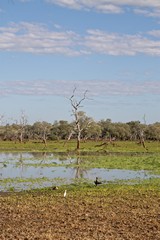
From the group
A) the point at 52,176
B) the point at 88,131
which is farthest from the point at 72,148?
the point at 88,131

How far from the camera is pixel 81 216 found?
1608 cm

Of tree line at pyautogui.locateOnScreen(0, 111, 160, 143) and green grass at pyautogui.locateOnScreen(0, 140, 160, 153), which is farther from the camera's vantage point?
tree line at pyautogui.locateOnScreen(0, 111, 160, 143)

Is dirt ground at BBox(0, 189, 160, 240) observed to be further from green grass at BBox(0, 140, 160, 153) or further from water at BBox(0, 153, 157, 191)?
green grass at BBox(0, 140, 160, 153)

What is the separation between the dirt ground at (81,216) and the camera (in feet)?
44.3

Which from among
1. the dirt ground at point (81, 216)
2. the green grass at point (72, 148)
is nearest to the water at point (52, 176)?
the dirt ground at point (81, 216)

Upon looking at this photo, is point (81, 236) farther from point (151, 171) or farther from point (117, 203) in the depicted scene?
point (151, 171)

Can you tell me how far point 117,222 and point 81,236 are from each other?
232 centimetres

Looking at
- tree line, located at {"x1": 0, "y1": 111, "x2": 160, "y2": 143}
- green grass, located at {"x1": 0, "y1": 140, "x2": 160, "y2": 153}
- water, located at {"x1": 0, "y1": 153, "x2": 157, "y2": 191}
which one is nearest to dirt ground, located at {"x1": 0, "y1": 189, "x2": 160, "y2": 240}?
water, located at {"x1": 0, "y1": 153, "x2": 157, "y2": 191}

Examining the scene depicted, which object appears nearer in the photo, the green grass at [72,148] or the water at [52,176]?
the water at [52,176]

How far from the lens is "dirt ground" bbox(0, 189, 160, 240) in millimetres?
13500

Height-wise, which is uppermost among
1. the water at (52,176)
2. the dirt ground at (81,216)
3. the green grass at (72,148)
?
the green grass at (72,148)

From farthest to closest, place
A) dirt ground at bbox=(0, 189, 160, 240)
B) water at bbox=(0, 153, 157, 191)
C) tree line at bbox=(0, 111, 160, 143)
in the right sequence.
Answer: tree line at bbox=(0, 111, 160, 143) → water at bbox=(0, 153, 157, 191) → dirt ground at bbox=(0, 189, 160, 240)

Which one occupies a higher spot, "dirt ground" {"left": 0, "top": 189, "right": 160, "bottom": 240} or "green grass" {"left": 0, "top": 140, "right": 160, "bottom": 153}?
"green grass" {"left": 0, "top": 140, "right": 160, "bottom": 153}

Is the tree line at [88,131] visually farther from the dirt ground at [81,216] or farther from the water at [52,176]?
the dirt ground at [81,216]
